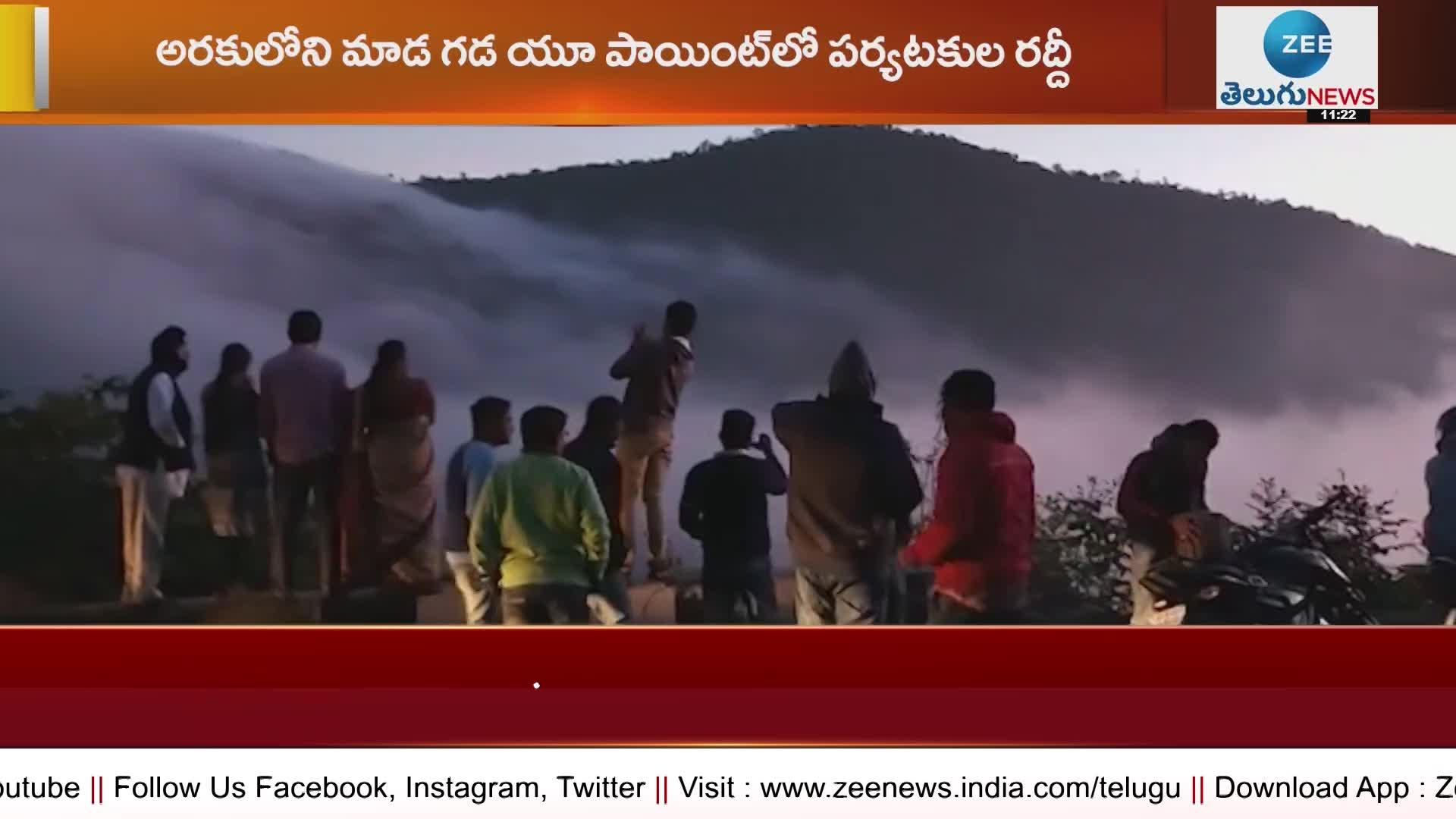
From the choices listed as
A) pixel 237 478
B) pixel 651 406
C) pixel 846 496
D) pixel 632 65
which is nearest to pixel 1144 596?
pixel 846 496

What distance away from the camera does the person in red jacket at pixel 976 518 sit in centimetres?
366

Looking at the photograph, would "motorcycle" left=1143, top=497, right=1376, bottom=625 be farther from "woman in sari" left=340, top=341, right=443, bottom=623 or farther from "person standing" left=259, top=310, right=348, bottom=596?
"person standing" left=259, top=310, right=348, bottom=596

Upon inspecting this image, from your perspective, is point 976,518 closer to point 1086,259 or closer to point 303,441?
point 1086,259

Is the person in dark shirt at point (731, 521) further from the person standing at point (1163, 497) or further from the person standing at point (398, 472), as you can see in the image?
the person standing at point (1163, 497)

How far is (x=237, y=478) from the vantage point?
12.1ft

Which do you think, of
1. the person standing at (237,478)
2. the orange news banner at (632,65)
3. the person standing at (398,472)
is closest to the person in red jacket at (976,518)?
the orange news banner at (632,65)

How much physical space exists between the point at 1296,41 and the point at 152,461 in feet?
10.6

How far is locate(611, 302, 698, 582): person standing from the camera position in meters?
3.64

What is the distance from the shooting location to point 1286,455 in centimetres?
368

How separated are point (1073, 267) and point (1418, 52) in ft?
3.40

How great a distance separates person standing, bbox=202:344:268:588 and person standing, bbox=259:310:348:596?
0.04 meters

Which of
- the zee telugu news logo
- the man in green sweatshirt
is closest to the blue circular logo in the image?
the zee telugu news logo
